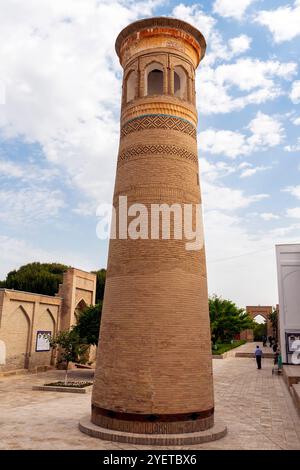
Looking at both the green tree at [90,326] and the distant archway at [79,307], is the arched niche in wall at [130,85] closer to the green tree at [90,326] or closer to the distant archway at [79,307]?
the green tree at [90,326]

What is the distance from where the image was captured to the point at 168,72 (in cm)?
1039

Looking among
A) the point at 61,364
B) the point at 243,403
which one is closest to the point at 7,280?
the point at 61,364

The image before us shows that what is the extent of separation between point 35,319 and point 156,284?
16.6 m

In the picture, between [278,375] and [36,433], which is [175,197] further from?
[278,375]

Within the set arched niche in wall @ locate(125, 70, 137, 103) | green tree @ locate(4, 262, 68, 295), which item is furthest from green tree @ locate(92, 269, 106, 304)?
arched niche in wall @ locate(125, 70, 137, 103)

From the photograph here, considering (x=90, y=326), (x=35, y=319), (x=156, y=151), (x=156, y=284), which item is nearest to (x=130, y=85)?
(x=156, y=151)

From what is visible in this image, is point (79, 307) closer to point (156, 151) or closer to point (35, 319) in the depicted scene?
point (35, 319)

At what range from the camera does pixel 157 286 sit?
8.94 meters

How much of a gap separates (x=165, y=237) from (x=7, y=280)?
36.8 m

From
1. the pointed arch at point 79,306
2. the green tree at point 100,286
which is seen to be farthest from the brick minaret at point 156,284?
the green tree at point 100,286

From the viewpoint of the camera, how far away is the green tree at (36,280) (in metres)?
40.2

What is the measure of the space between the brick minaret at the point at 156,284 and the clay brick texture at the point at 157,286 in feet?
0.07

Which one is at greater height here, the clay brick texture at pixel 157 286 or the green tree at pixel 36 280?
the green tree at pixel 36 280

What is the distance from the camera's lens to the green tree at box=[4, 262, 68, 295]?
132 feet
